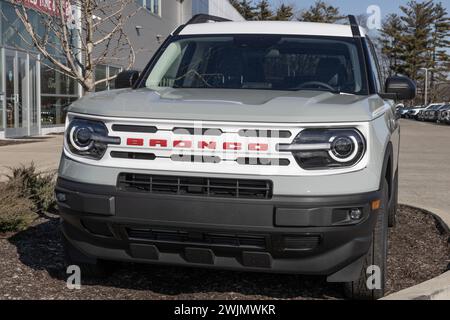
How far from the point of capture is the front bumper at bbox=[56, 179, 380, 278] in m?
3.24

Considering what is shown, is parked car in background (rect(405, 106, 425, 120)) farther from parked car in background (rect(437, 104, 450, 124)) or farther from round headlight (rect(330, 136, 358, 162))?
round headlight (rect(330, 136, 358, 162))

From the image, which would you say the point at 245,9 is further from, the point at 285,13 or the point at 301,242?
the point at 301,242

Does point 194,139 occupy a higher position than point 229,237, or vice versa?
point 194,139

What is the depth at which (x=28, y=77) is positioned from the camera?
18.8m

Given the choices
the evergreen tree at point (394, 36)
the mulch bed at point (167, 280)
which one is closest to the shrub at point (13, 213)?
the mulch bed at point (167, 280)

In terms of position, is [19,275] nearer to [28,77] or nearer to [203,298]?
[203,298]

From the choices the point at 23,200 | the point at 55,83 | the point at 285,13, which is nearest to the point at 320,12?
the point at 285,13

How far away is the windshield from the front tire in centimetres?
113

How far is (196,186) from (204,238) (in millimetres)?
307

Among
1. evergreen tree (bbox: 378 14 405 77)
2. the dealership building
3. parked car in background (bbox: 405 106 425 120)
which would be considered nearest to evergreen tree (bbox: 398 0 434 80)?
evergreen tree (bbox: 378 14 405 77)
